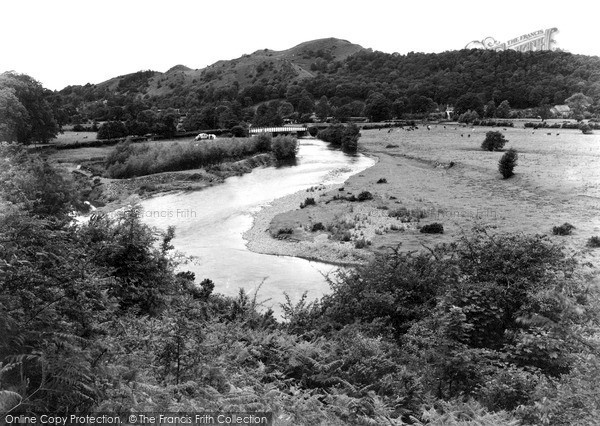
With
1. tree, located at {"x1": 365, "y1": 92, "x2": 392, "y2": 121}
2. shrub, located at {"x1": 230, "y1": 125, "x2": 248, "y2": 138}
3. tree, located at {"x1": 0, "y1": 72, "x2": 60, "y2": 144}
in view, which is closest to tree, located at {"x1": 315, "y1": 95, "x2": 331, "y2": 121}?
tree, located at {"x1": 365, "y1": 92, "x2": 392, "y2": 121}

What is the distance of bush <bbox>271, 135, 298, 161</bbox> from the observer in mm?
74938

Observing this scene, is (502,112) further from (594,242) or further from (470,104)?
(594,242)

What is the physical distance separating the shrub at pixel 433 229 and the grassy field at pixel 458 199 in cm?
41

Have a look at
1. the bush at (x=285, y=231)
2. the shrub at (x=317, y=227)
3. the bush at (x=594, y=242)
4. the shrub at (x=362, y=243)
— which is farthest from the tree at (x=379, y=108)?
the bush at (x=594, y=242)

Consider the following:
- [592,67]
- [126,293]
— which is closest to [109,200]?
[126,293]

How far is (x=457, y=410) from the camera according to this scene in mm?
6992

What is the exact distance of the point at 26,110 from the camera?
200 feet

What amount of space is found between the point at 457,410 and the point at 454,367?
2039mm

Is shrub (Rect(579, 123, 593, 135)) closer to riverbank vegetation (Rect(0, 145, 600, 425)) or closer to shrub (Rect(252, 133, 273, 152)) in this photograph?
shrub (Rect(252, 133, 273, 152))

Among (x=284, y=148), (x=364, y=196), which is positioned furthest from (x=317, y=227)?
(x=284, y=148)

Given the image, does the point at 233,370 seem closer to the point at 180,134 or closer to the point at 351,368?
the point at 351,368

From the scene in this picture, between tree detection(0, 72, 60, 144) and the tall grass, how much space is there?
1153 cm

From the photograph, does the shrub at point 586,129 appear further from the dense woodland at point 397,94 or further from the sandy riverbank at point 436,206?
the dense woodland at point 397,94

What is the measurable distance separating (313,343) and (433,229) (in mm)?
21127
